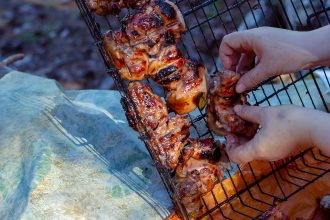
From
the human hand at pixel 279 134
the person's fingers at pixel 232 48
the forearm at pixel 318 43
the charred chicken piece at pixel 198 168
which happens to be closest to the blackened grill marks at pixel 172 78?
the person's fingers at pixel 232 48

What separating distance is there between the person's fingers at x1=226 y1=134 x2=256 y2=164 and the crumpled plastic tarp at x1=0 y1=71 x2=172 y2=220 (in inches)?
24.2

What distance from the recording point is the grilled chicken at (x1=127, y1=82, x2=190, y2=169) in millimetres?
2521

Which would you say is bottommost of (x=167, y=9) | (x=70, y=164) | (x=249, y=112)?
(x=70, y=164)

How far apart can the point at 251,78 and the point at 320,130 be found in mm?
455

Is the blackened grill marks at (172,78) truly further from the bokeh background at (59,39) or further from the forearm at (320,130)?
the bokeh background at (59,39)

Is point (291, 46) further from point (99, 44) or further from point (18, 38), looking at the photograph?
point (18, 38)

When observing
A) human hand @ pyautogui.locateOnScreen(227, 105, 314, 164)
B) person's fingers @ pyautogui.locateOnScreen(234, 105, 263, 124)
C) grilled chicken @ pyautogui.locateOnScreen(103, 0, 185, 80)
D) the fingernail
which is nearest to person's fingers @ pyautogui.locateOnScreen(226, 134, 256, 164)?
human hand @ pyautogui.locateOnScreen(227, 105, 314, 164)

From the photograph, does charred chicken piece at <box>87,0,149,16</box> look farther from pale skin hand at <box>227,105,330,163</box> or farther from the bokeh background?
the bokeh background

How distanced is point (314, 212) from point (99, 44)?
1535 mm

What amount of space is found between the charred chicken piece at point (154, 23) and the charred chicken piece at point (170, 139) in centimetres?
43

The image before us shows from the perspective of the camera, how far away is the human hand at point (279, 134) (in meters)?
2.14

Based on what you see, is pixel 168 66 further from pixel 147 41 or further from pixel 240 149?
pixel 240 149

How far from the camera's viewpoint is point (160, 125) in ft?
8.51

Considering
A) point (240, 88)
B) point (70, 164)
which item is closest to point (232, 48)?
point (240, 88)
